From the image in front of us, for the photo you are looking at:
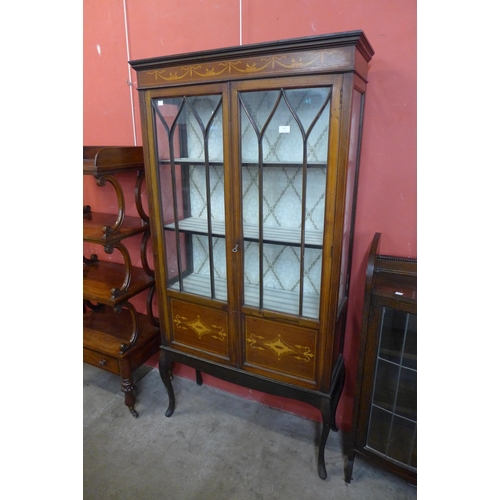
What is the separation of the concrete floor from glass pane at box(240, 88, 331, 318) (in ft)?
2.87

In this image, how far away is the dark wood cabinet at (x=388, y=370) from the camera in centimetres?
140

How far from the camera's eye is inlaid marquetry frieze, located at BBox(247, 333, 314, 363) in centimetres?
157

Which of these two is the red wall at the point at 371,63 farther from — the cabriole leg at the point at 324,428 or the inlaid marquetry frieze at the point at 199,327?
the inlaid marquetry frieze at the point at 199,327

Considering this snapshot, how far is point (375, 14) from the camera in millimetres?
1450

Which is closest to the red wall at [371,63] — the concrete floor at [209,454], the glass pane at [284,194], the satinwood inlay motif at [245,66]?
the concrete floor at [209,454]

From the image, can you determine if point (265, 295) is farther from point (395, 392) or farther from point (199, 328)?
point (395, 392)

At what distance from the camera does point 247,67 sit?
4.39ft

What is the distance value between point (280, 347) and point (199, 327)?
47cm

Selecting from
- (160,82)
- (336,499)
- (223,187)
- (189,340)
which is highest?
(160,82)

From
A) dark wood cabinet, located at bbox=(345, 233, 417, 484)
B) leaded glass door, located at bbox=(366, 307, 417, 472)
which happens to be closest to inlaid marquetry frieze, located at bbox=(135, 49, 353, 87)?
dark wood cabinet, located at bbox=(345, 233, 417, 484)

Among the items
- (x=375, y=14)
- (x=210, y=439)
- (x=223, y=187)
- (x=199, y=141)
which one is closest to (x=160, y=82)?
(x=199, y=141)

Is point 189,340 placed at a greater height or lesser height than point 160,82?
lesser

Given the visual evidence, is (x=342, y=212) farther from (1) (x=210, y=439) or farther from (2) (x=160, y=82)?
(1) (x=210, y=439)
